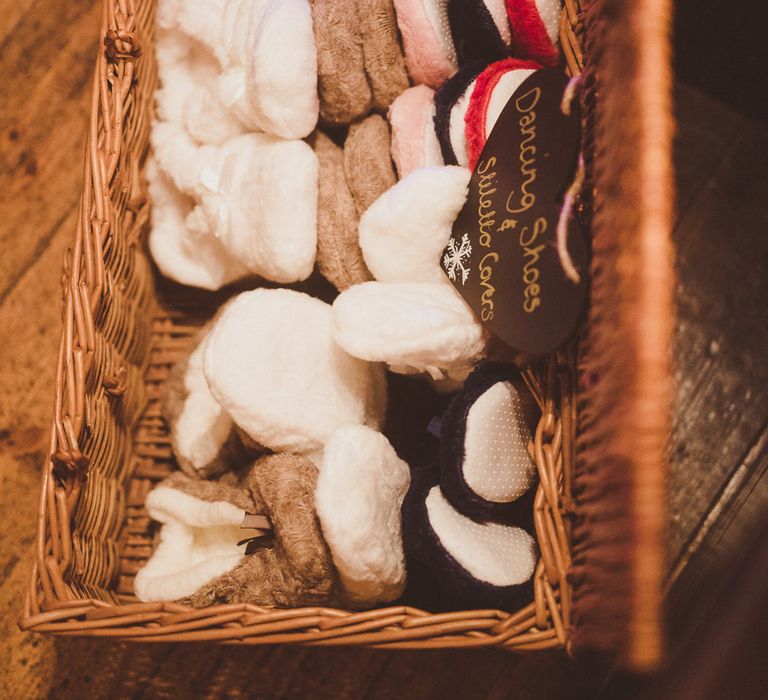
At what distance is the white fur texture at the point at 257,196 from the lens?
0.71 m

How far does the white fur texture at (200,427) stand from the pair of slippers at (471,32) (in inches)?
18.2

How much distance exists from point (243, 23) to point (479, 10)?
0.95 feet

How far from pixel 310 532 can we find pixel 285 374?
6.7 inches

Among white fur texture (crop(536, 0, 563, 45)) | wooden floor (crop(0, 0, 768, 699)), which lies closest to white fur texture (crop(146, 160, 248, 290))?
wooden floor (crop(0, 0, 768, 699))

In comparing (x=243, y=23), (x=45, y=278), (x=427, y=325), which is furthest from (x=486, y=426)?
(x=45, y=278)

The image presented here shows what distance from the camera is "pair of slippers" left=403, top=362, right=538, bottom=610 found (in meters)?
0.60

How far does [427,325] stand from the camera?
1.95ft

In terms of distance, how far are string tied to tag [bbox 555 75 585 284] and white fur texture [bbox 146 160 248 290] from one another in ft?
1.57

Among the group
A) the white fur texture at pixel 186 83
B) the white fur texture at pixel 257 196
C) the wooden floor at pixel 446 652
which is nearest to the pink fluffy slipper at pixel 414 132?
the white fur texture at pixel 257 196

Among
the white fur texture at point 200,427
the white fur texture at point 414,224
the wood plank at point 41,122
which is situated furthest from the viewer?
the wood plank at point 41,122

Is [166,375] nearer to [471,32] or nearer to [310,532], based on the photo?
[310,532]

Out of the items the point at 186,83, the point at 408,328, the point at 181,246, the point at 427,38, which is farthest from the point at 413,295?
the point at 186,83

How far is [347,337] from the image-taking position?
2.04ft

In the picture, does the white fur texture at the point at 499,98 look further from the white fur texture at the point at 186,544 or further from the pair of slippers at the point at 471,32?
the white fur texture at the point at 186,544
